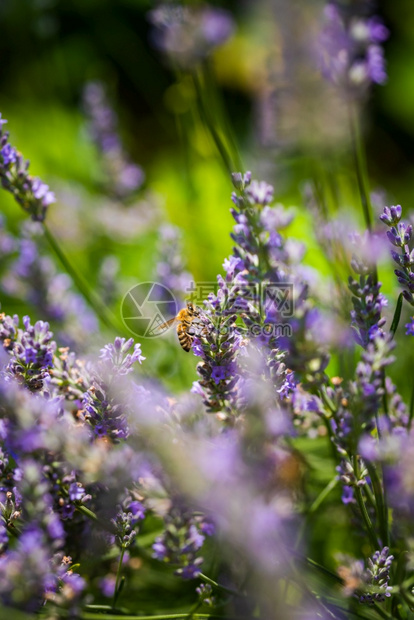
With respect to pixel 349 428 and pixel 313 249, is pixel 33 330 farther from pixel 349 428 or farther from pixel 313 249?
pixel 313 249

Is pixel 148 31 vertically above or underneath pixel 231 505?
above

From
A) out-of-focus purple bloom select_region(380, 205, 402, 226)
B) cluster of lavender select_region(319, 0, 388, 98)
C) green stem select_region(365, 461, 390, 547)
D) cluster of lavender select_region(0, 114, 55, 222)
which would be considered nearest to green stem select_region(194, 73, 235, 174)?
cluster of lavender select_region(319, 0, 388, 98)

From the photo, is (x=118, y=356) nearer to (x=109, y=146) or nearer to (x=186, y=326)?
(x=186, y=326)

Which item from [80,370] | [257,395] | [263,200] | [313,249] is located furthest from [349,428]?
[313,249]

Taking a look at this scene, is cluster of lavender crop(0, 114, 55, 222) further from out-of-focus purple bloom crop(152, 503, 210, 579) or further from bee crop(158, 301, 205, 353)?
out-of-focus purple bloom crop(152, 503, 210, 579)

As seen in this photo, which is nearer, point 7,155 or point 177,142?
point 7,155

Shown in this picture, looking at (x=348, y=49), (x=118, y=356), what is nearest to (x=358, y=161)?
(x=348, y=49)
